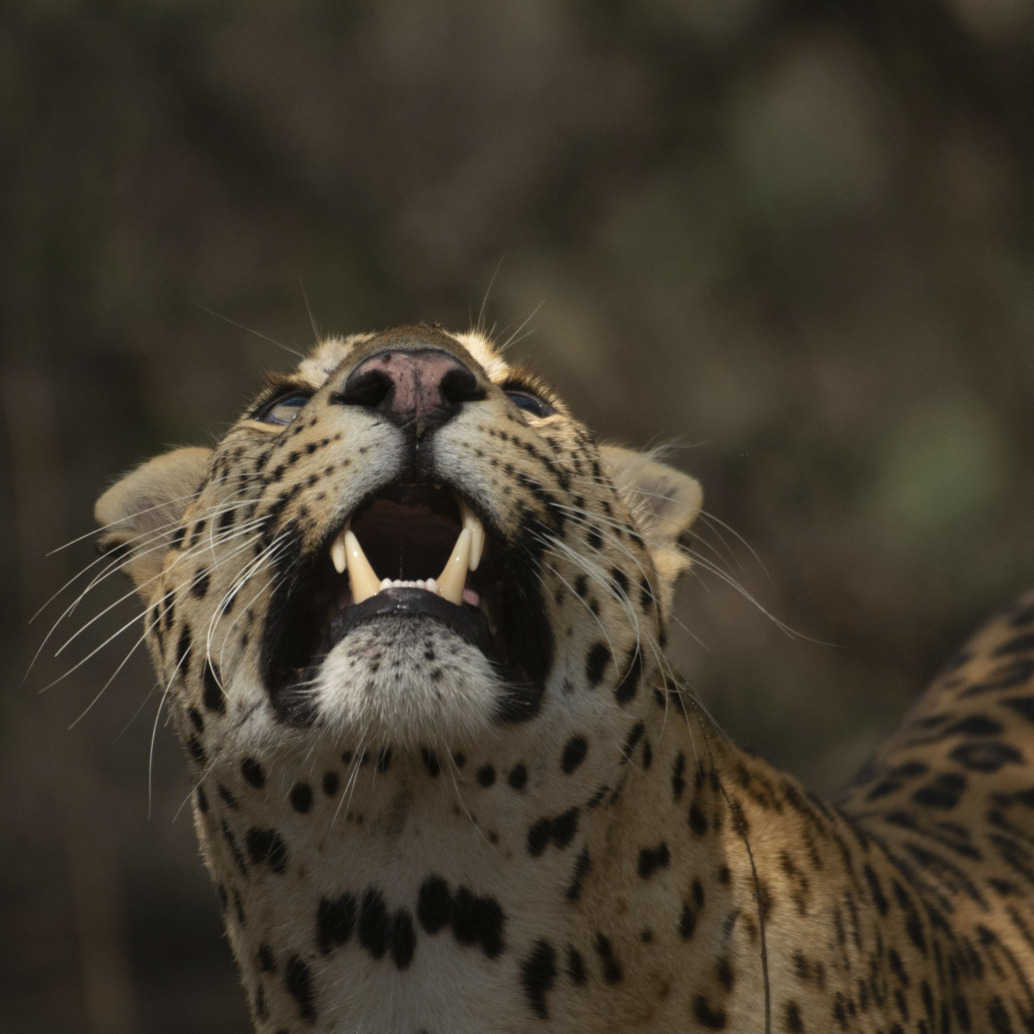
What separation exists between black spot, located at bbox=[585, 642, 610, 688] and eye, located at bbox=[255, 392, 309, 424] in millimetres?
966

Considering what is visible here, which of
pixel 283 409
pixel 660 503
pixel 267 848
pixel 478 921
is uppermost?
pixel 283 409

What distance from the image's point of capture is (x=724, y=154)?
1030 cm

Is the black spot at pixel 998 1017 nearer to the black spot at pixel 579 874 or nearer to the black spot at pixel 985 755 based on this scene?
the black spot at pixel 985 755

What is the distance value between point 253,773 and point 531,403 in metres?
1.16

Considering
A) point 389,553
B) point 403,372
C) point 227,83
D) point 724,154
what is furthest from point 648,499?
point 724,154

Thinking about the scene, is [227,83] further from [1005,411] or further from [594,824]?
[594,824]

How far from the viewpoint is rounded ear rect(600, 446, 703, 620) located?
11.3 feet

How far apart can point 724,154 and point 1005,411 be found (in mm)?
2963

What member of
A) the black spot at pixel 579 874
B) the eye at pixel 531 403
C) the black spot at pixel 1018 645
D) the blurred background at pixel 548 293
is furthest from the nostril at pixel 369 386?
the blurred background at pixel 548 293

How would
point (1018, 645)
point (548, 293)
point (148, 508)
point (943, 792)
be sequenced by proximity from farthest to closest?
point (548, 293)
point (1018, 645)
point (943, 792)
point (148, 508)

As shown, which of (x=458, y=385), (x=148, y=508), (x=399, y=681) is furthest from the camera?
(x=148, y=508)

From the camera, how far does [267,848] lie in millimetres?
2764

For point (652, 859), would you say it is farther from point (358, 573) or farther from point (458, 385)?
point (458, 385)

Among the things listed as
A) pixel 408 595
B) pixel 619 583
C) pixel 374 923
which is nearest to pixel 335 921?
pixel 374 923
